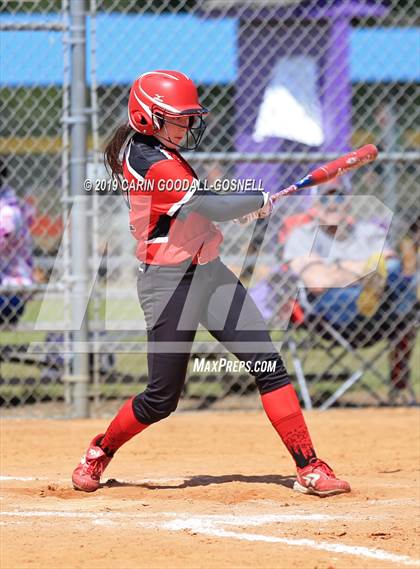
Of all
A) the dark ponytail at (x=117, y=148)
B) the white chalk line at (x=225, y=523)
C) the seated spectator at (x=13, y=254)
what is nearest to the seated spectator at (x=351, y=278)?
the seated spectator at (x=13, y=254)

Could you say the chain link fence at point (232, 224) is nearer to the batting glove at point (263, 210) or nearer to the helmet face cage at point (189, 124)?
the helmet face cage at point (189, 124)

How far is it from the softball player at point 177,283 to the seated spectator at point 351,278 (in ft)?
9.41

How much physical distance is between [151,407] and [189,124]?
1.27 meters

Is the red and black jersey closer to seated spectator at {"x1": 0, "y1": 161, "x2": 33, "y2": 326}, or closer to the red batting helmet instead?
the red batting helmet

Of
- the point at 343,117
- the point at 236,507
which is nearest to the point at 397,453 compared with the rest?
the point at 236,507

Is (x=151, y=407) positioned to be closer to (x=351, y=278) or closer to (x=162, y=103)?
(x=162, y=103)

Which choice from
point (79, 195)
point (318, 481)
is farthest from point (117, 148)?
point (79, 195)

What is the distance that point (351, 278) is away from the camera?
24.9 ft

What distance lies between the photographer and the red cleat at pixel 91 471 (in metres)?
4.71

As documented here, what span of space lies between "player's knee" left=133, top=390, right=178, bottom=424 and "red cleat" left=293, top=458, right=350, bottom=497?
659mm

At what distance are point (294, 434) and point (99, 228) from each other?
3035mm

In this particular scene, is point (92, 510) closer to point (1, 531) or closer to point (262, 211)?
point (1, 531)

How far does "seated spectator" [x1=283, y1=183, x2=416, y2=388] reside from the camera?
757cm

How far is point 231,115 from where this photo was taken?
9406 mm
